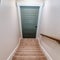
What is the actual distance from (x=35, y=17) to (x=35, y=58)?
317 cm

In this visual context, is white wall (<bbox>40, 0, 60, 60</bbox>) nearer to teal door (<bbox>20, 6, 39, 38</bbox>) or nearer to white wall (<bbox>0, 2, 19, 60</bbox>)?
white wall (<bbox>0, 2, 19, 60</bbox>)

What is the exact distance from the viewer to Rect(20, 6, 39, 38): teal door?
19.9 feet

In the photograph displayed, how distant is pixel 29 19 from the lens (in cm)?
670

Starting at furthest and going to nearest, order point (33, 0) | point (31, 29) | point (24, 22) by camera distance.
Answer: point (31, 29)
point (24, 22)
point (33, 0)

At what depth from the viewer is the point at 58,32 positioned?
2463 mm

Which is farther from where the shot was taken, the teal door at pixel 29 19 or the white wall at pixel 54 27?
the teal door at pixel 29 19

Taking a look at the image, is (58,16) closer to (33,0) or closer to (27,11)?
(33,0)

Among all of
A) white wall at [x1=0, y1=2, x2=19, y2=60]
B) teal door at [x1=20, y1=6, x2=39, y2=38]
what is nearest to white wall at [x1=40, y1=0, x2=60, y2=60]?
white wall at [x1=0, y1=2, x2=19, y2=60]

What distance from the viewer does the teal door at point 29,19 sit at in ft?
19.9

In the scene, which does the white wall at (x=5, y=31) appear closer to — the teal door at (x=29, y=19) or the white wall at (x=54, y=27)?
the white wall at (x=54, y=27)

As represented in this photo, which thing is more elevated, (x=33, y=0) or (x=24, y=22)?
(x=33, y=0)

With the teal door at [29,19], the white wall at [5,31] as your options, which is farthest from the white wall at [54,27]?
the teal door at [29,19]

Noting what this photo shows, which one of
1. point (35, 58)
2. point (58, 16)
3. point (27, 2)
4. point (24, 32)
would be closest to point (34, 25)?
point (24, 32)

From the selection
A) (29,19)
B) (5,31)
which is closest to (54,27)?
(5,31)
